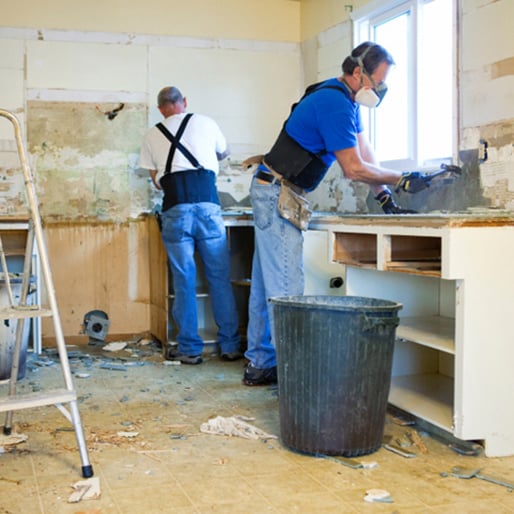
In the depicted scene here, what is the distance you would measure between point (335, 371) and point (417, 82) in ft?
7.49

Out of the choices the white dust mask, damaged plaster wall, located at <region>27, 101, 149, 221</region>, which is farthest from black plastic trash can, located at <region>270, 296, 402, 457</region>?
damaged plaster wall, located at <region>27, 101, 149, 221</region>

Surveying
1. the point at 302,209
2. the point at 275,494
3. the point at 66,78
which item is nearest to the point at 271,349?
the point at 302,209

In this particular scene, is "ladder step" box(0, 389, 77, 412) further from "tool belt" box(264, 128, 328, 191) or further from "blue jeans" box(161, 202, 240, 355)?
"blue jeans" box(161, 202, 240, 355)

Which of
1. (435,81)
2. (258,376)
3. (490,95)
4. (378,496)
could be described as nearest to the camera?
(378,496)

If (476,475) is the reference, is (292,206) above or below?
above

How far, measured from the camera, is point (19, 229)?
5215 mm

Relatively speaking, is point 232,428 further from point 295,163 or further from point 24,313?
point 295,163

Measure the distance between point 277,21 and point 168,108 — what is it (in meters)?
1.50

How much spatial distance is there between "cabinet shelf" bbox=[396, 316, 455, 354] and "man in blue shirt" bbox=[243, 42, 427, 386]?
561 mm

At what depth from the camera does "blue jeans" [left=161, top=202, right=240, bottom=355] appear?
A: 4883 mm

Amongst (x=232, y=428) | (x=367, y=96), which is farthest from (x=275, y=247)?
(x=232, y=428)

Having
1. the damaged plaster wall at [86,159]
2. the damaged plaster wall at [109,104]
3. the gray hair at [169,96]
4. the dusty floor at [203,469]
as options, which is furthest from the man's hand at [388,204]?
the damaged plaster wall at [86,159]

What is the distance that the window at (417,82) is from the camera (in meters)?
4.38

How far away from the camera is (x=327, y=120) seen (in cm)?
357
